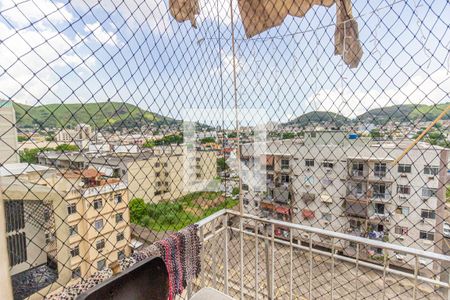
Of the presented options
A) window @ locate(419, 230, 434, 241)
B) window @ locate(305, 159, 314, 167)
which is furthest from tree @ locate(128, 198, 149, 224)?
window @ locate(419, 230, 434, 241)

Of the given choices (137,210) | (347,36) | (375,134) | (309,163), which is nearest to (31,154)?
(137,210)

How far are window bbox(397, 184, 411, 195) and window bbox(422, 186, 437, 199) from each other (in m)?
0.18

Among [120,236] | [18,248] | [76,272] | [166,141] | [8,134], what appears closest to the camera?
[8,134]

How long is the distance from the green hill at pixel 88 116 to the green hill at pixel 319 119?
3.78ft

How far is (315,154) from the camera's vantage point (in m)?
2.37

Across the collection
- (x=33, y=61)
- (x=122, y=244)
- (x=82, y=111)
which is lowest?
(x=122, y=244)

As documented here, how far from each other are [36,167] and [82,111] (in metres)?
0.34

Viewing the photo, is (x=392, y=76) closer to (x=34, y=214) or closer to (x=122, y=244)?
(x=122, y=244)

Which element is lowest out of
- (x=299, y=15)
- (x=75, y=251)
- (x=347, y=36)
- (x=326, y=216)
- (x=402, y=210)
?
(x=326, y=216)

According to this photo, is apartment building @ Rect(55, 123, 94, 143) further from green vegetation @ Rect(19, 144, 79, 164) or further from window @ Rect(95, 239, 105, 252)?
window @ Rect(95, 239, 105, 252)

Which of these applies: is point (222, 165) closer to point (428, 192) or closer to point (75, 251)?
point (75, 251)

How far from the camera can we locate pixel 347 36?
1.47 meters

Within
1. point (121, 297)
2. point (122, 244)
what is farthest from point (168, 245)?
point (122, 244)

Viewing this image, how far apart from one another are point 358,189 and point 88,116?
9.25 feet
